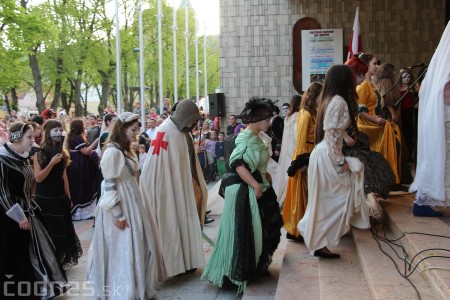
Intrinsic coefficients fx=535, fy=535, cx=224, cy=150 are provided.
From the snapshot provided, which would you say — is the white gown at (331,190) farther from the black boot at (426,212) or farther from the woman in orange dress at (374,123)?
the woman in orange dress at (374,123)

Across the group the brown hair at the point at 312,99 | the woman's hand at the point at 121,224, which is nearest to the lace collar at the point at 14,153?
the woman's hand at the point at 121,224

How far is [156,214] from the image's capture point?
5.39 meters

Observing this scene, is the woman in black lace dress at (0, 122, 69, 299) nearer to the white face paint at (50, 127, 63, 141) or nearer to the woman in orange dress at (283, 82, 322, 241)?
the white face paint at (50, 127, 63, 141)

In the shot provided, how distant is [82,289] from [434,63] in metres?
4.13

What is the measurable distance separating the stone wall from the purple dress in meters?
4.99

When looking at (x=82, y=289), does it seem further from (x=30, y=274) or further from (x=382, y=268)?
(x=382, y=268)

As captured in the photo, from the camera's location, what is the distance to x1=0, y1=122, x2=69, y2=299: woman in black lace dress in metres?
4.82

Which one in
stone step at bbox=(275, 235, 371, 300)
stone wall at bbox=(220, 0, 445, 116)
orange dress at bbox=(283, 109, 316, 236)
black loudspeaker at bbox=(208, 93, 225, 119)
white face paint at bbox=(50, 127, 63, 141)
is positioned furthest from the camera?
black loudspeaker at bbox=(208, 93, 225, 119)

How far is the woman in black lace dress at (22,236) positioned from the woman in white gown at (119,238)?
0.51m

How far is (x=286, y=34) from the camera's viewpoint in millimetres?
12828

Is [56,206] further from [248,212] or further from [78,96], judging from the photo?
[78,96]

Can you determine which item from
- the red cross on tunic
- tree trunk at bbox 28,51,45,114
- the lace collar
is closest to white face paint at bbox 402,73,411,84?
the red cross on tunic

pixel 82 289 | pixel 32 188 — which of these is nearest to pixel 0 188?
pixel 32 188

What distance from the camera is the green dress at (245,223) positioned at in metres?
4.88
